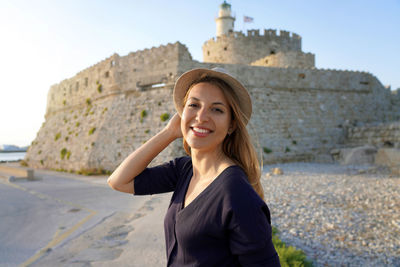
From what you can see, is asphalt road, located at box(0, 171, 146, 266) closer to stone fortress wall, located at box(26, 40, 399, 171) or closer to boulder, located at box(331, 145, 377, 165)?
stone fortress wall, located at box(26, 40, 399, 171)

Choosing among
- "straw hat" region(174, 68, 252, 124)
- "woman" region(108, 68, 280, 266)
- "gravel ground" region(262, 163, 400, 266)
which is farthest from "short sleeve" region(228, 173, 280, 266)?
"gravel ground" region(262, 163, 400, 266)

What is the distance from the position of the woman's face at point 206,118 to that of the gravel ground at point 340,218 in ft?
9.80

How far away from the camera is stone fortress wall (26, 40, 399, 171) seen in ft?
46.4

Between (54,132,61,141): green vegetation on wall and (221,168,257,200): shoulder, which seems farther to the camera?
(54,132,61,141): green vegetation on wall

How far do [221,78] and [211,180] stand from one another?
2.07 ft

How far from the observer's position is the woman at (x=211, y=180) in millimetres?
1226

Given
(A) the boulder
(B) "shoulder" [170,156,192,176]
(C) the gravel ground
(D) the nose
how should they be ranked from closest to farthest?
(D) the nose < (B) "shoulder" [170,156,192,176] < (C) the gravel ground < (A) the boulder

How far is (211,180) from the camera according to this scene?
1566 millimetres

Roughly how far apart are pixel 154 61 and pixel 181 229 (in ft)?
46.0

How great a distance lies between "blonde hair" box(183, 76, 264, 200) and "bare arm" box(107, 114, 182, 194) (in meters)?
0.48

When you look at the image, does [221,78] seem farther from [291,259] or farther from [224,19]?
[224,19]

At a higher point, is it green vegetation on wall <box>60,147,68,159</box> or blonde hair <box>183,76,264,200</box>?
blonde hair <box>183,76,264,200</box>

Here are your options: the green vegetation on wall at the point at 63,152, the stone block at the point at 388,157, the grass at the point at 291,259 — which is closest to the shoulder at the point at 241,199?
the grass at the point at 291,259

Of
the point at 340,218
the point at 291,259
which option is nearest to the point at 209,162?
the point at 291,259
